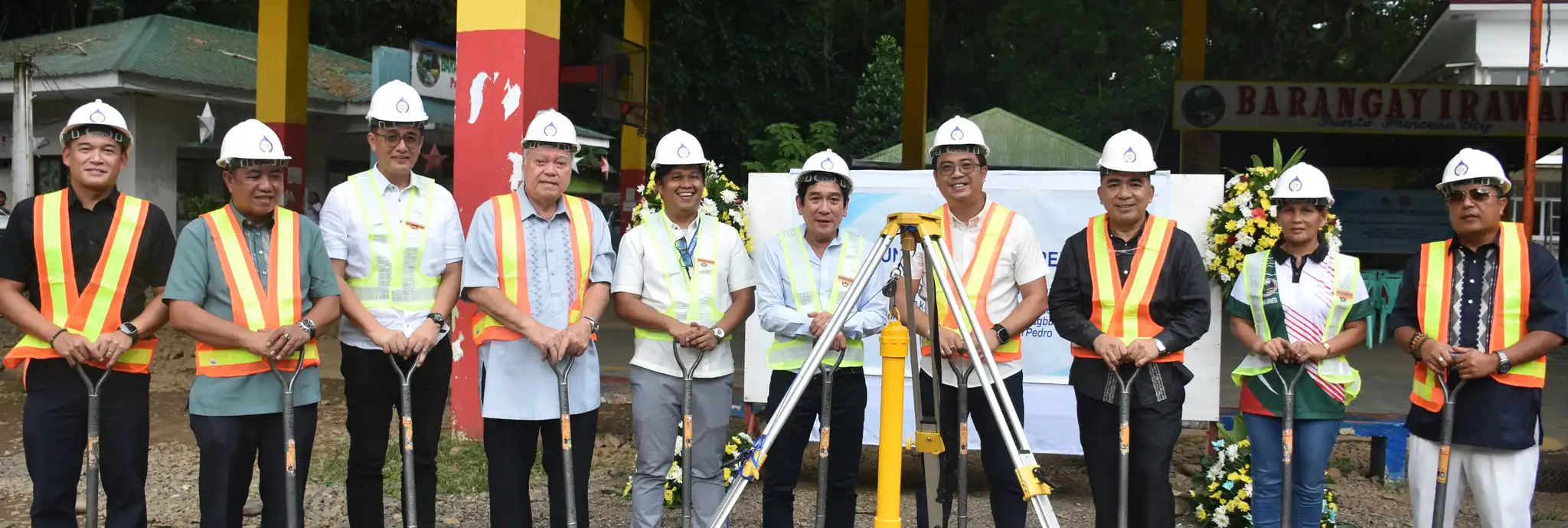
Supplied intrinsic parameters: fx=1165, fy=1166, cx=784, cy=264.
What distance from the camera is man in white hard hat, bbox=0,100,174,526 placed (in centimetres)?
409

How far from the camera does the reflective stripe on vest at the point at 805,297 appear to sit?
4520 millimetres

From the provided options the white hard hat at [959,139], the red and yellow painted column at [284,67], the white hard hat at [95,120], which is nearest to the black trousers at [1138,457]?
the white hard hat at [959,139]

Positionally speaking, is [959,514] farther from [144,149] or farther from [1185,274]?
[144,149]

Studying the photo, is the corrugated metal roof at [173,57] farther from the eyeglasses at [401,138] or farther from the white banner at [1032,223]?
the eyeglasses at [401,138]

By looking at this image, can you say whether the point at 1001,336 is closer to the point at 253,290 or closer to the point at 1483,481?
the point at 1483,481

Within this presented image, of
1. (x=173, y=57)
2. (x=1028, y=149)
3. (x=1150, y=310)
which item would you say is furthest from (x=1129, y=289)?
(x=173, y=57)

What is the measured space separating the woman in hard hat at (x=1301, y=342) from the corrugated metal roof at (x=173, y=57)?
14.4 metres

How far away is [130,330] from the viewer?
13.5ft

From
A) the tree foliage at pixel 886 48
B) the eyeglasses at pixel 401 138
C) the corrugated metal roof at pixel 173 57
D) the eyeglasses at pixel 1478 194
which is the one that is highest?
the tree foliage at pixel 886 48

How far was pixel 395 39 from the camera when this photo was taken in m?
21.7

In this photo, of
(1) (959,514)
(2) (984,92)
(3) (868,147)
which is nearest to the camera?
(1) (959,514)

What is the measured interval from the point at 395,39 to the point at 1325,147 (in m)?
16.0

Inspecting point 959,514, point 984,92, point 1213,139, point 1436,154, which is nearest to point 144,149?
point 1213,139

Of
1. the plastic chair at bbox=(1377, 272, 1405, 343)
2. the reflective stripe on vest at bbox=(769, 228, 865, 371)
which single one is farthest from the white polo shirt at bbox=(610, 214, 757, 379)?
the plastic chair at bbox=(1377, 272, 1405, 343)
